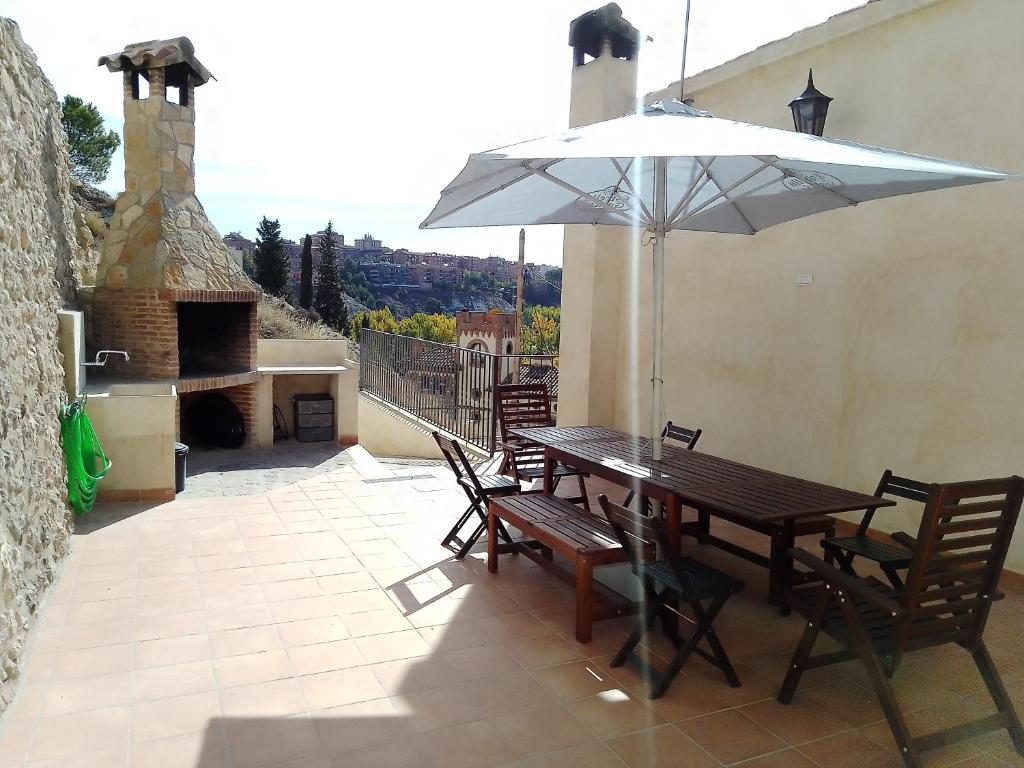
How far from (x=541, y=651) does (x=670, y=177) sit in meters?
3.34

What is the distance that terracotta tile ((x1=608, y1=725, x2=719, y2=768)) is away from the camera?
2.59 m

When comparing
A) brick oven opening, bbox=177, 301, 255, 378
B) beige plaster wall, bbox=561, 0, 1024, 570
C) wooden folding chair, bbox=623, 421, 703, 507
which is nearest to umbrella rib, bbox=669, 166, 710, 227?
wooden folding chair, bbox=623, 421, 703, 507

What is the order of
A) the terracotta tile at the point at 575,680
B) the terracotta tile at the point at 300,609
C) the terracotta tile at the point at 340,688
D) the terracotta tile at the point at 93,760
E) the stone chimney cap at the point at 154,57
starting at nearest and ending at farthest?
1. the terracotta tile at the point at 93,760
2. the terracotta tile at the point at 340,688
3. the terracotta tile at the point at 575,680
4. the terracotta tile at the point at 300,609
5. the stone chimney cap at the point at 154,57

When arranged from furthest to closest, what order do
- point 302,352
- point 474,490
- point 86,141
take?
point 86,141
point 302,352
point 474,490

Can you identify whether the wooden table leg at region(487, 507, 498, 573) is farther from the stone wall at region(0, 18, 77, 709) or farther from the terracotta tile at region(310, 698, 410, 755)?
the stone wall at region(0, 18, 77, 709)

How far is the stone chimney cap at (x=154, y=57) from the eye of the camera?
26.2ft

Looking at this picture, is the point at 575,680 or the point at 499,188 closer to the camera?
the point at 575,680

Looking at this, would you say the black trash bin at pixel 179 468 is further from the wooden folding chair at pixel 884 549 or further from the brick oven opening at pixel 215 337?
the wooden folding chair at pixel 884 549

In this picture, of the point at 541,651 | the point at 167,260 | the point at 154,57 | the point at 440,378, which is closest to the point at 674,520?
the point at 541,651

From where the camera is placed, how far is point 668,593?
11.1 ft

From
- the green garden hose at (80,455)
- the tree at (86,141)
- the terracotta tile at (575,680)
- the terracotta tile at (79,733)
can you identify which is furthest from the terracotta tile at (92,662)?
the tree at (86,141)

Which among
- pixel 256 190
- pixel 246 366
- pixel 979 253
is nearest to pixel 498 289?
pixel 256 190

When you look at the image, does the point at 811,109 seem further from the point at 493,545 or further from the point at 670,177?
the point at 493,545

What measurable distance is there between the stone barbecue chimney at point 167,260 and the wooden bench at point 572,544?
4.75 metres
